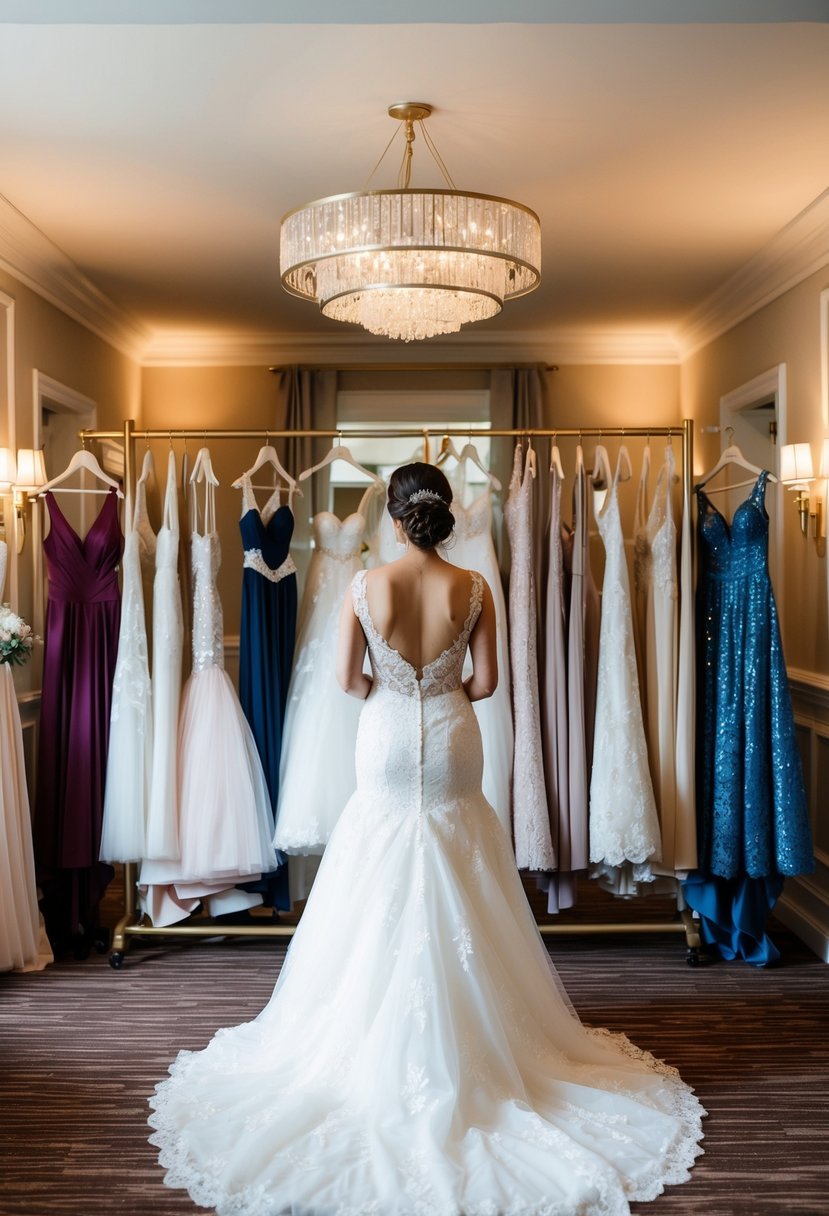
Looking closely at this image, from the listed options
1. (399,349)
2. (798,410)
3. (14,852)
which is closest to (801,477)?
(798,410)

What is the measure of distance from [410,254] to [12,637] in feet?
5.99

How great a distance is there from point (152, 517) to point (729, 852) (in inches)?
98.7

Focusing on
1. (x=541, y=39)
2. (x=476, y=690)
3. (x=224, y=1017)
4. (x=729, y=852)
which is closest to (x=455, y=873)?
(x=476, y=690)

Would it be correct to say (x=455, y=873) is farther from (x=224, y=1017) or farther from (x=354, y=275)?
(x=354, y=275)

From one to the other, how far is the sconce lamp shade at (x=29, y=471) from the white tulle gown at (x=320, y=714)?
106cm

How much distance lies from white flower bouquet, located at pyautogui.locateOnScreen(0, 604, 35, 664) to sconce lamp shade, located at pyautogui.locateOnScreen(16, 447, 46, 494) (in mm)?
686

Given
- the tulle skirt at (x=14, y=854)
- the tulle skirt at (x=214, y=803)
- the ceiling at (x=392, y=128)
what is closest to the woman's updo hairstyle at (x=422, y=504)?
the ceiling at (x=392, y=128)

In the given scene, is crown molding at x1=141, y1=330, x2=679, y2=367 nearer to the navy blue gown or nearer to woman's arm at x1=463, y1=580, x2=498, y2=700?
the navy blue gown

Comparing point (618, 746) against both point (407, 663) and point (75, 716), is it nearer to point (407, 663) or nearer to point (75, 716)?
point (407, 663)

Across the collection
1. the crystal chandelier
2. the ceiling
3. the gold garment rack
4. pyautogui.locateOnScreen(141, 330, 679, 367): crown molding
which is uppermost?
pyautogui.locateOnScreen(141, 330, 679, 367): crown molding

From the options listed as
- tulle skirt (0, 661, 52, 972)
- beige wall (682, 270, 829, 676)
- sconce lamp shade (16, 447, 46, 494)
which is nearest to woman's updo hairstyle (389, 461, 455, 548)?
tulle skirt (0, 661, 52, 972)

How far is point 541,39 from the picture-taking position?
2.88 meters

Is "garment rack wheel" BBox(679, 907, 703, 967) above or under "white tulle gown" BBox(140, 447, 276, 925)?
under

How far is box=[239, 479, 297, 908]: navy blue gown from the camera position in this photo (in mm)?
4289
